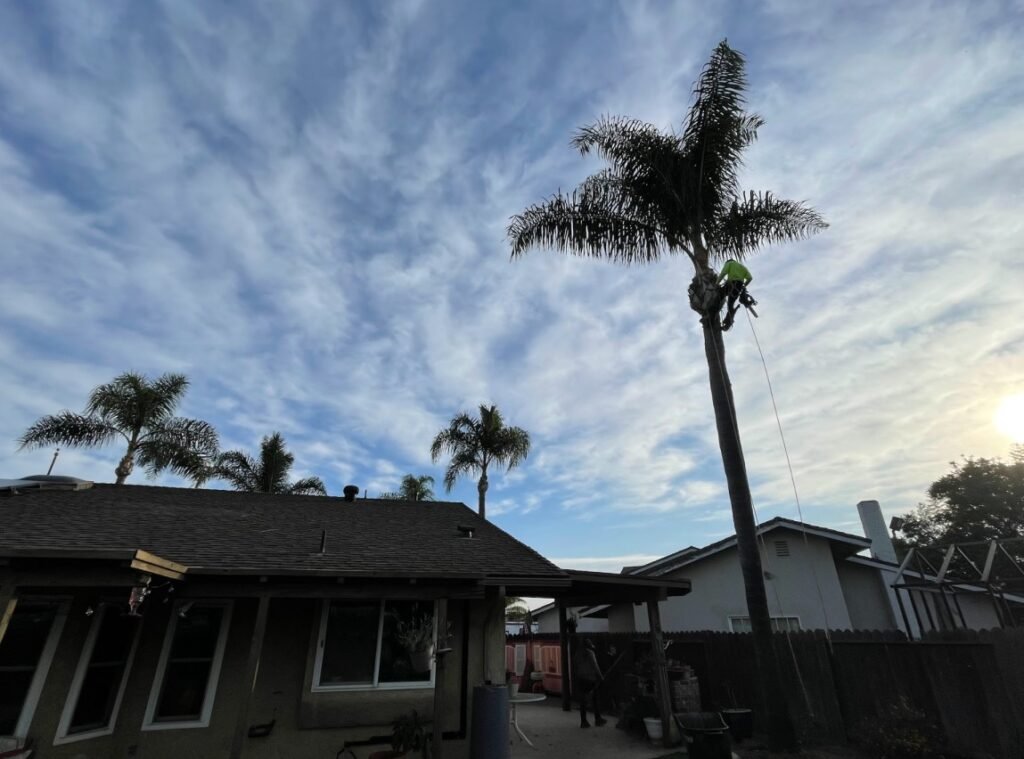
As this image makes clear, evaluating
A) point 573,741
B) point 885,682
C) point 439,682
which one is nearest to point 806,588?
point 885,682

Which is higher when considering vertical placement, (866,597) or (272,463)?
(272,463)

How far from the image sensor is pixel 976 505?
1332 inches

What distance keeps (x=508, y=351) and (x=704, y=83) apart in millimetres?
7679

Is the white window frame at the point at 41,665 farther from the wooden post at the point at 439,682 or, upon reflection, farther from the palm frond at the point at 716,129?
the palm frond at the point at 716,129

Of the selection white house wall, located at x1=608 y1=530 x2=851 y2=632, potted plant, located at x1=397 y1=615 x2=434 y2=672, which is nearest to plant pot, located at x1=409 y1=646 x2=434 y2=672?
potted plant, located at x1=397 y1=615 x2=434 y2=672

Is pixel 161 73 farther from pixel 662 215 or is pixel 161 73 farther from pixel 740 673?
pixel 740 673

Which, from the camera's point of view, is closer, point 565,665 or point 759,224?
point 759,224

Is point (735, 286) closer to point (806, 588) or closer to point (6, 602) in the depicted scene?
point (806, 588)

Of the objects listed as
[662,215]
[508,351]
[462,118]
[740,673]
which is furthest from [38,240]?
[740,673]

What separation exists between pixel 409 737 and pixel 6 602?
517cm

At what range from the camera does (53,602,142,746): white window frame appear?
626cm

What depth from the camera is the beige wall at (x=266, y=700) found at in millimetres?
6551

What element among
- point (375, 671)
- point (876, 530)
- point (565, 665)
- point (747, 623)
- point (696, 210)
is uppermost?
point (696, 210)

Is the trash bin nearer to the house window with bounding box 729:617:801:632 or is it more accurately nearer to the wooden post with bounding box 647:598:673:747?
the wooden post with bounding box 647:598:673:747
